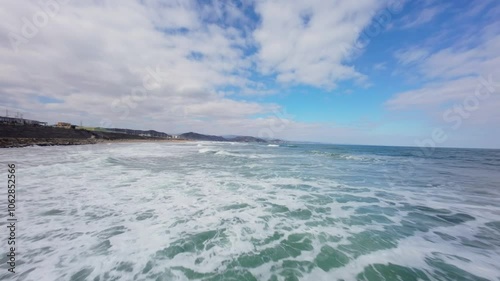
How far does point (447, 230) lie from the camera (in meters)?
6.27

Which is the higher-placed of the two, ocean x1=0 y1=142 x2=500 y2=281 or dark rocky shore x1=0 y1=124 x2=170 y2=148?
dark rocky shore x1=0 y1=124 x2=170 y2=148

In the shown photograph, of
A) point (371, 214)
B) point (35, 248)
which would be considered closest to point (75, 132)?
point (35, 248)

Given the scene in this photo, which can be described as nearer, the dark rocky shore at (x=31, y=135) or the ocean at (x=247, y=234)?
the ocean at (x=247, y=234)

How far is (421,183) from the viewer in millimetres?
13148

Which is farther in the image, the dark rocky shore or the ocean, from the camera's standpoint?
the dark rocky shore

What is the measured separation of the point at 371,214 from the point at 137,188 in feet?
33.4

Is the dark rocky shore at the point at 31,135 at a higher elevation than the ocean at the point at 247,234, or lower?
higher

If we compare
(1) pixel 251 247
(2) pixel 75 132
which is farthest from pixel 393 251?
(2) pixel 75 132

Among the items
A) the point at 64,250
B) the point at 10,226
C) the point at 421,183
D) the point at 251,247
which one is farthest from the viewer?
the point at 421,183

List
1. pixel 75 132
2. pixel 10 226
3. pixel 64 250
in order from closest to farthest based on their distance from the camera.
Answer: pixel 64 250 < pixel 10 226 < pixel 75 132

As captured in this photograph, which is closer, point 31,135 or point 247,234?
point 247,234

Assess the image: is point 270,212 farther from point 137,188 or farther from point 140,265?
point 137,188

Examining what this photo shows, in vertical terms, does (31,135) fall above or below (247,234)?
above

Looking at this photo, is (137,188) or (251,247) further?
(137,188)
